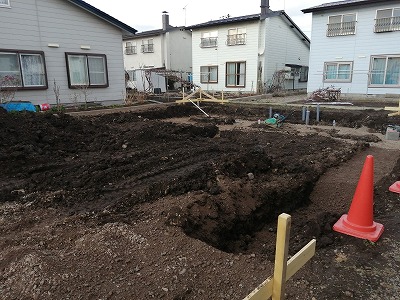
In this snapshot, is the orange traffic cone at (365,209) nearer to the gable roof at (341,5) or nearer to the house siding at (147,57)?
the gable roof at (341,5)

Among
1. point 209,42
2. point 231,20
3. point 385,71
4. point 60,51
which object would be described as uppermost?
point 231,20

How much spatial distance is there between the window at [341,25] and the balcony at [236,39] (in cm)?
678

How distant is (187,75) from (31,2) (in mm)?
19881

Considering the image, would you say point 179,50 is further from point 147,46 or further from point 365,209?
point 365,209

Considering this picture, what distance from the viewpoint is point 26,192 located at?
488 cm

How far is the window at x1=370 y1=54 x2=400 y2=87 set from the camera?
17.8 m

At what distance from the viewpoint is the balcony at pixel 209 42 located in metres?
26.0

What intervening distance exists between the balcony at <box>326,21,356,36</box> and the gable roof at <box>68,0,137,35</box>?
12216 millimetres

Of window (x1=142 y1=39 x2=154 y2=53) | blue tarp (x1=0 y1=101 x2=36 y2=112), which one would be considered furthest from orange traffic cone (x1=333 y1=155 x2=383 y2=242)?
window (x1=142 y1=39 x2=154 y2=53)

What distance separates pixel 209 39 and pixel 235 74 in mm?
3974

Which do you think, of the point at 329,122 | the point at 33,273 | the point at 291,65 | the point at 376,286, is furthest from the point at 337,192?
the point at 291,65

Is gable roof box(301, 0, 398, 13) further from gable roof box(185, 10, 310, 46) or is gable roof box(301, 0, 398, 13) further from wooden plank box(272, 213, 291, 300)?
wooden plank box(272, 213, 291, 300)

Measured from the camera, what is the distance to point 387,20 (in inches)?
692

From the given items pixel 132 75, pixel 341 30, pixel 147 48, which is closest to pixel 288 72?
pixel 341 30
